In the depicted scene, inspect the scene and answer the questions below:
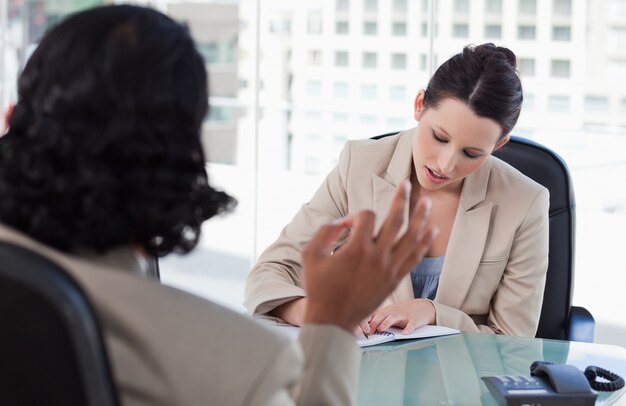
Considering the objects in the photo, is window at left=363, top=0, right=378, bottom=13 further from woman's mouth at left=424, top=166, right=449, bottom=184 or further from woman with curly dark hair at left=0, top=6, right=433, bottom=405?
woman with curly dark hair at left=0, top=6, right=433, bottom=405

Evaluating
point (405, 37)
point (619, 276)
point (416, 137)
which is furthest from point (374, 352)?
point (405, 37)

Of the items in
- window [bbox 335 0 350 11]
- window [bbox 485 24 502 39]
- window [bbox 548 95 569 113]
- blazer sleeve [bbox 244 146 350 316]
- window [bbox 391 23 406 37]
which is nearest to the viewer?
blazer sleeve [bbox 244 146 350 316]

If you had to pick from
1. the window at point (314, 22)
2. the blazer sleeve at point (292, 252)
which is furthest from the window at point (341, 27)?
the blazer sleeve at point (292, 252)

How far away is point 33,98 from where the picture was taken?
860 mm

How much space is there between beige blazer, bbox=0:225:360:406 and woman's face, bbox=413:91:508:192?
3.80ft

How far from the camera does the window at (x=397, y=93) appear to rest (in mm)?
10725

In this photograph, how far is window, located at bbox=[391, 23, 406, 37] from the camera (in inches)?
463

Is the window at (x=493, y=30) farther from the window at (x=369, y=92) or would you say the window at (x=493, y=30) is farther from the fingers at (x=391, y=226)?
the fingers at (x=391, y=226)

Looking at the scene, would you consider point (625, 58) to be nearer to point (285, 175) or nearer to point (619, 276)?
point (285, 175)

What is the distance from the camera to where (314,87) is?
36.5 feet

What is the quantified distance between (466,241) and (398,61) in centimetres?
1147

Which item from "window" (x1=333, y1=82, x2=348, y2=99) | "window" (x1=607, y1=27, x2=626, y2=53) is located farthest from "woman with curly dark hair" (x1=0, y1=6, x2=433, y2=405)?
"window" (x1=607, y1=27, x2=626, y2=53)

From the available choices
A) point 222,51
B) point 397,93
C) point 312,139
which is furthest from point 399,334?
point 397,93

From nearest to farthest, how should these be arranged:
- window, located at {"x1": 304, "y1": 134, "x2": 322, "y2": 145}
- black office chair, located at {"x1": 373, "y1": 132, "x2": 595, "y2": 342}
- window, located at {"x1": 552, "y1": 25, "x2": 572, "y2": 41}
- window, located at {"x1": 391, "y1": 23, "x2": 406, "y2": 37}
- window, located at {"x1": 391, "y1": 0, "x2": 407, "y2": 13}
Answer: black office chair, located at {"x1": 373, "y1": 132, "x2": 595, "y2": 342} < window, located at {"x1": 304, "y1": 134, "x2": 322, "y2": 145} < window, located at {"x1": 391, "y1": 23, "x2": 406, "y2": 37} < window, located at {"x1": 552, "y1": 25, "x2": 572, "y2": 41} < window, located at {"x1": 391, "y1": 0, "x2": 407, "y2": 13}
